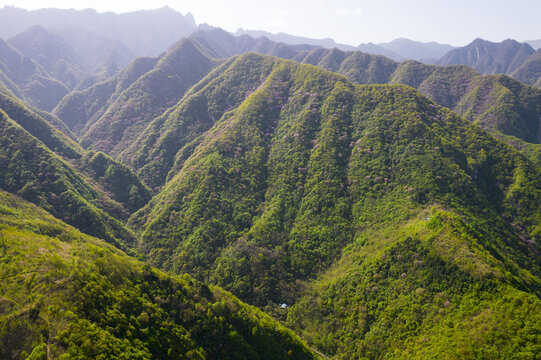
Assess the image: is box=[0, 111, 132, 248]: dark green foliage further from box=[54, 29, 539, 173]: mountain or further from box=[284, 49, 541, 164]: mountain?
box=[284, 49, 541, 164]: mountain

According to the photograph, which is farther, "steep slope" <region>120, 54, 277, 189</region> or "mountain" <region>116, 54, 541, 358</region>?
"steep slope" <region>120, 54, 277, 189</region>

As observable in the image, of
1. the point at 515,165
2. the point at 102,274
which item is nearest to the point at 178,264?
the point at 102,274

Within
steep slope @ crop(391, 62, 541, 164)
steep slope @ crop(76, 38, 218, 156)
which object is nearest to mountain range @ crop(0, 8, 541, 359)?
steep slope @ crop(391, 62, 541, 164)

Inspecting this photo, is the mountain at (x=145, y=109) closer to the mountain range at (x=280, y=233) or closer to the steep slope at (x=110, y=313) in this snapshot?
the mountain range at (x=280, y=233)

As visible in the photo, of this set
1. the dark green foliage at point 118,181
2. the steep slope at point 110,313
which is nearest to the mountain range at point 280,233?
the steep slope at point 110,313

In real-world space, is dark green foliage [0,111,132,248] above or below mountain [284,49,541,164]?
below

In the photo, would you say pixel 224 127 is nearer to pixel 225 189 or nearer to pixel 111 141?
pixel 225 189
